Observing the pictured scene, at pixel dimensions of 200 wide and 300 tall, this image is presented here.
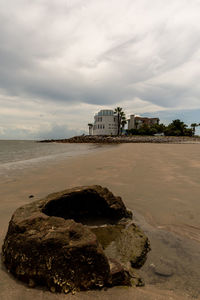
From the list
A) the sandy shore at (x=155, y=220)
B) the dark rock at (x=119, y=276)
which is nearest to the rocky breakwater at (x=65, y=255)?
the dark rock at (x=119, y=276)

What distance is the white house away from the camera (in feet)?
326

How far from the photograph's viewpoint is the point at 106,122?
3947 inches

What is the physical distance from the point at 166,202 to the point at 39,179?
5.46m

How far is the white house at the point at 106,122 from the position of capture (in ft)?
326

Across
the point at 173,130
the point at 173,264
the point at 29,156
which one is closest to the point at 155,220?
the point at 173,264

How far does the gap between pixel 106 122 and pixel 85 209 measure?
98.0 meters

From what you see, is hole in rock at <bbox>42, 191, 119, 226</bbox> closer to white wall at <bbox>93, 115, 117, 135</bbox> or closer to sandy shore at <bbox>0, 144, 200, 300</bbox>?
sandy shore at <bbox>0, 144, 200, 300</bbox>

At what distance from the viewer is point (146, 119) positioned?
105438 mm

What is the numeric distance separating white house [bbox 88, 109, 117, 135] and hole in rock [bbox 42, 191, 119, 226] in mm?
93765

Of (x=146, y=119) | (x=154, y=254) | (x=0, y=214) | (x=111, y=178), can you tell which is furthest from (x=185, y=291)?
(x=146, y=119)

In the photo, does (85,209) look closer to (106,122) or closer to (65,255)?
(65,255)

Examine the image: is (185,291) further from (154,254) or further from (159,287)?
(154,254)

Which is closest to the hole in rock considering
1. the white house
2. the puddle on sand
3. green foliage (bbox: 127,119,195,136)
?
the puddle on sand

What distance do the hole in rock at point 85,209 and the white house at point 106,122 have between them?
3692 inches
